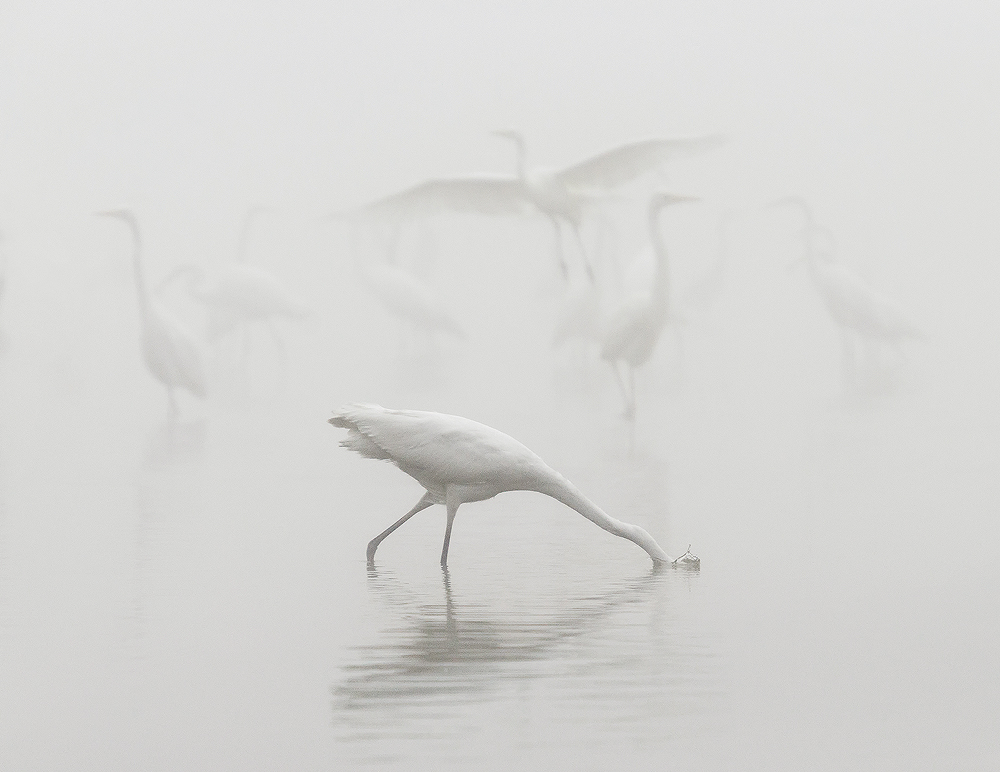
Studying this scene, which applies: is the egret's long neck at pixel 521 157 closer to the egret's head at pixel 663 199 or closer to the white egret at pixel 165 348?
the egret's head at pixel 663 199

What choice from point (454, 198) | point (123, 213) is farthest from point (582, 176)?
point (123, 213)

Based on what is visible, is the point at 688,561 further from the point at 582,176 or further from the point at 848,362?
the point at 848,362

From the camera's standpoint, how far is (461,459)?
665 centimetres

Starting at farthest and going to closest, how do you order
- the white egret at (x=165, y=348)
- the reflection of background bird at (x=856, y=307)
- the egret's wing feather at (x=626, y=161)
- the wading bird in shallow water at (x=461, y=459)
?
the reflection of background bird at (x=856, y=307) < the egret's wing feather at (x=626, y=161) < the white egret at (x=165, y=348) < the wading bird in shallow water at (x=461, y=459)

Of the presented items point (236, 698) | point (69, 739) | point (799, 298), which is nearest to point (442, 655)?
point (236, 698)

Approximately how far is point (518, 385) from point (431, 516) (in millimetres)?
9496

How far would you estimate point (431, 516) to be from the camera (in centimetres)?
895

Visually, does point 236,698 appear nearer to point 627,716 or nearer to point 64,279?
point 627,716

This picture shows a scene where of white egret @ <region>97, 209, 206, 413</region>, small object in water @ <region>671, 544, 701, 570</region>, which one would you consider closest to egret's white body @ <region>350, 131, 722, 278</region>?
white egret @ <region>97, 209, 206, 413</region>

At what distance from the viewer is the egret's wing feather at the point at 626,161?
51.4ft

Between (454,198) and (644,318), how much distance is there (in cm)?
356

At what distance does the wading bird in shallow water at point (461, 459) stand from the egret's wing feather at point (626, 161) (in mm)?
8923

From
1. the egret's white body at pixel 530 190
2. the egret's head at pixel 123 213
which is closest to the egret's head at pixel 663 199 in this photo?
the egret's white body at pixel 530 190

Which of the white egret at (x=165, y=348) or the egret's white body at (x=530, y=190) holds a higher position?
the egret's white body at (x=530, y=190)
